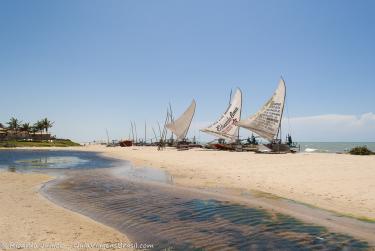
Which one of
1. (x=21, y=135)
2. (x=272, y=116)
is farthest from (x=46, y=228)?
(x=21, y=135)

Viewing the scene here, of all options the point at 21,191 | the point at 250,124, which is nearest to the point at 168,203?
the point at 21,191

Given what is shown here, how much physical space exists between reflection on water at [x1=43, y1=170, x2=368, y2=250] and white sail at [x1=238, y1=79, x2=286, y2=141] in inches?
1596

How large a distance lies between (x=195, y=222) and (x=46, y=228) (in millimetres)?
5464

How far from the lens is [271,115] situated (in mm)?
59969

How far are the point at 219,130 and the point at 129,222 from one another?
64.6 metres

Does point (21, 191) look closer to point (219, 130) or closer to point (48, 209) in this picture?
point (48, 209)

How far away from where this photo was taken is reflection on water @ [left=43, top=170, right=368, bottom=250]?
11266mm

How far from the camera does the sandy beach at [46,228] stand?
10438mm

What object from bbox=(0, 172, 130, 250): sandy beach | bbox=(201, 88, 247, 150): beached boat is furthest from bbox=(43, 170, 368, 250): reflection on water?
bbox=(201, 88, 247, 150): beached boat

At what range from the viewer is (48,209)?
16.0 m

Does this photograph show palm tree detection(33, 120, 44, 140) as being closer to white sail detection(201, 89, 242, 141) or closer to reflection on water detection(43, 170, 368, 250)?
white sail detection(201, 89, 242, 141)

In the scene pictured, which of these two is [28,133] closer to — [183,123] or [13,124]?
[13,124]

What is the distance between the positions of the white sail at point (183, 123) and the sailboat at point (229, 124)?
47.4ft

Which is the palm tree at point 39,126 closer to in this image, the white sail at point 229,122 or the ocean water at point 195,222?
the white sail at point 229,122
